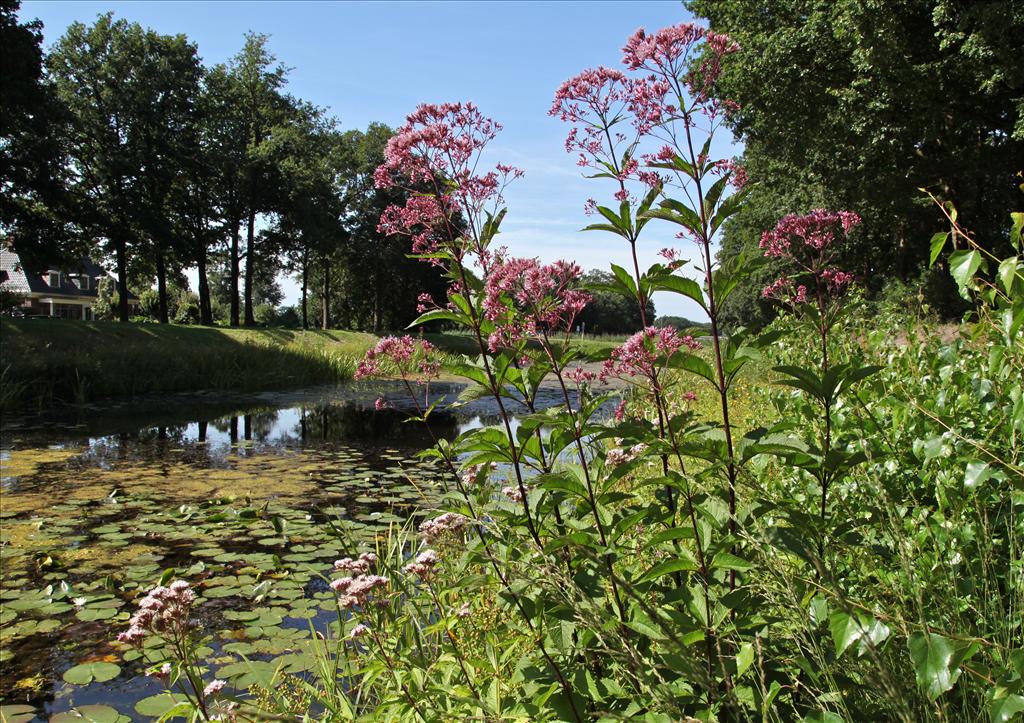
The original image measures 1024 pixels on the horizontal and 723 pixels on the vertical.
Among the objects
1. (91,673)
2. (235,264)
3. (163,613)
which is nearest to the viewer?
(163,613)

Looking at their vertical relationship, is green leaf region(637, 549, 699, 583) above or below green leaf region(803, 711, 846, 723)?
above

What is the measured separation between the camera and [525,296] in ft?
6.79

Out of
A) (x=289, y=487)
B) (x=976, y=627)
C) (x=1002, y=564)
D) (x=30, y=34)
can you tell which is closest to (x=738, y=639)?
(x=976, y=627)

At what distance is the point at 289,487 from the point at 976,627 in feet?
22.3

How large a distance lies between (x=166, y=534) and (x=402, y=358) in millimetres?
4046

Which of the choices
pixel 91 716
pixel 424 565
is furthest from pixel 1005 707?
pixel 91 716

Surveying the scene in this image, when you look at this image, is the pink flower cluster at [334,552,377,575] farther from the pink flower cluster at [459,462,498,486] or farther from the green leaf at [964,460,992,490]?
the green leaf at [964,460,992,490]

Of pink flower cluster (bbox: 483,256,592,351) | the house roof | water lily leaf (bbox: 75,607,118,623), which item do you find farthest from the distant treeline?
pink flower cluster (bbox: 483,256,592,351)

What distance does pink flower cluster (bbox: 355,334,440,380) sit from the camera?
283cm

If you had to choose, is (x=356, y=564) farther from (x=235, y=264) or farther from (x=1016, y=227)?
(x=235, y=264)

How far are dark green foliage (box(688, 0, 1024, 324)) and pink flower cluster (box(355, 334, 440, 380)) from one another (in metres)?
15.2

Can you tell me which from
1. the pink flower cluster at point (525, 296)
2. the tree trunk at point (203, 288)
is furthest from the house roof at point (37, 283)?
the pink flower cluster at point (525, 296)

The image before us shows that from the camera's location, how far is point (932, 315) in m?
8.16

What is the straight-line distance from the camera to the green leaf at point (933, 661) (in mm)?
1155
